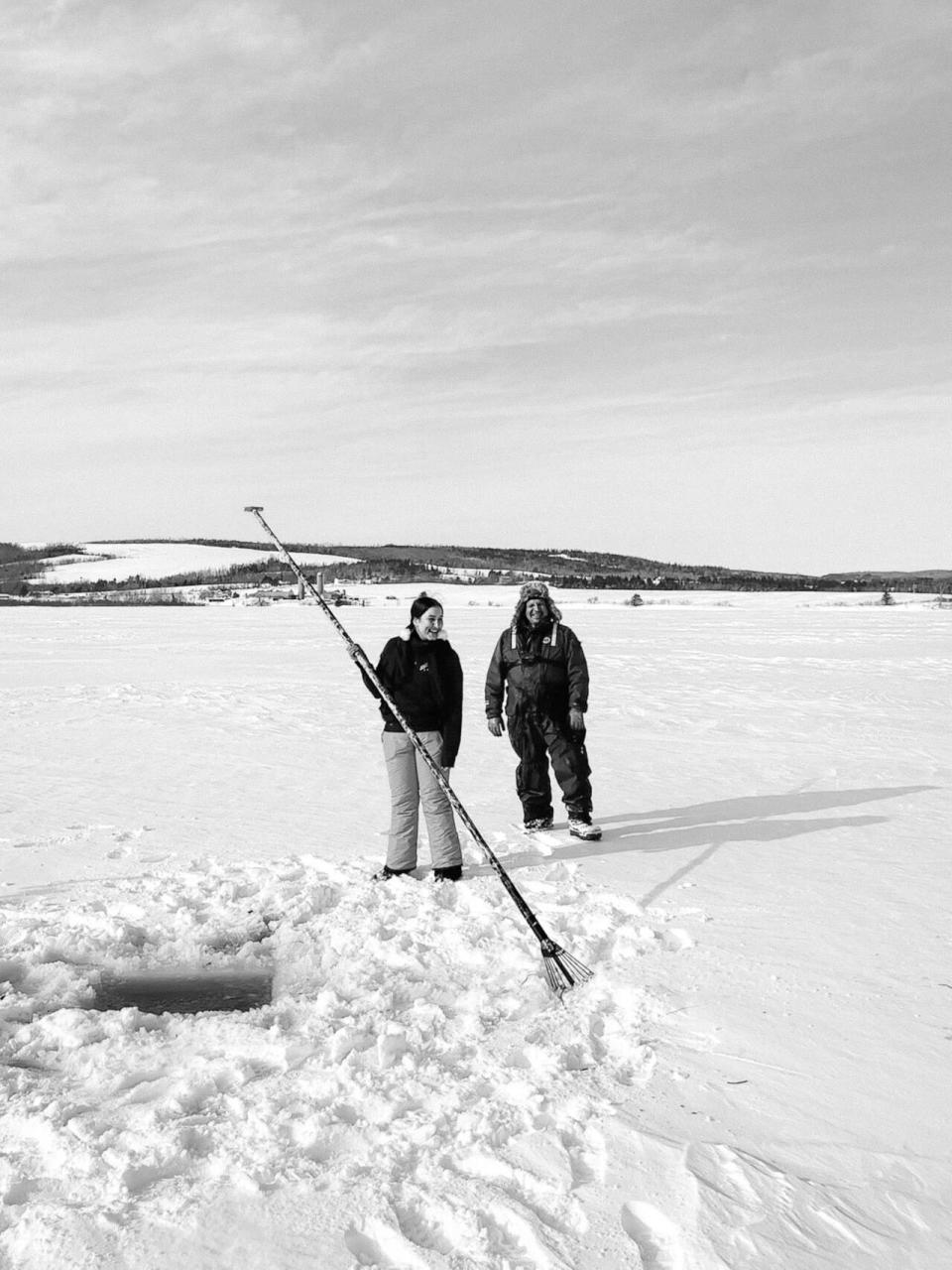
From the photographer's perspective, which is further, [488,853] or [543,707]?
[543,707]

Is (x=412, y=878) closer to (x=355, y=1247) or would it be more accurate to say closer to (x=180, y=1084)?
(x=180, y=1084)

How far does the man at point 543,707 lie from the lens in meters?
7.37

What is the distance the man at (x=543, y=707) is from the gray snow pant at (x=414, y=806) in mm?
1320

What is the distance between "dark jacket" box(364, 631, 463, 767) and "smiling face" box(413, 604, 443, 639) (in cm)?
5

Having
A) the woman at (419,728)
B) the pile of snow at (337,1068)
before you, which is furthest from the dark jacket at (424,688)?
the pile of snow at (337,1068)

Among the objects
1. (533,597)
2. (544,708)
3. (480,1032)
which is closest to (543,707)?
(544,708)

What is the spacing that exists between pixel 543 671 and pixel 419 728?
1.65 metres

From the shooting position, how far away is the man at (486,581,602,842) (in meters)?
7.37

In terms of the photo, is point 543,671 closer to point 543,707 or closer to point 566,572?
point 543,707

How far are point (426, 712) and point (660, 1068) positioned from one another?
2.92 meters

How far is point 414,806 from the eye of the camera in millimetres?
6148

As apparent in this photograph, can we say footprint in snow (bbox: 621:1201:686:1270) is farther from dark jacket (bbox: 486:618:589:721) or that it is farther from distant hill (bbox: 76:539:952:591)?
distant hill (bbox: 76:539:952:591)

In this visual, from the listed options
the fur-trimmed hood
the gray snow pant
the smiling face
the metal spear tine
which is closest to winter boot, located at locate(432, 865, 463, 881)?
the gray snow pant

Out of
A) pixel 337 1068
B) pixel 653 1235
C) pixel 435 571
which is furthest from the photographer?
pixel 435 571
